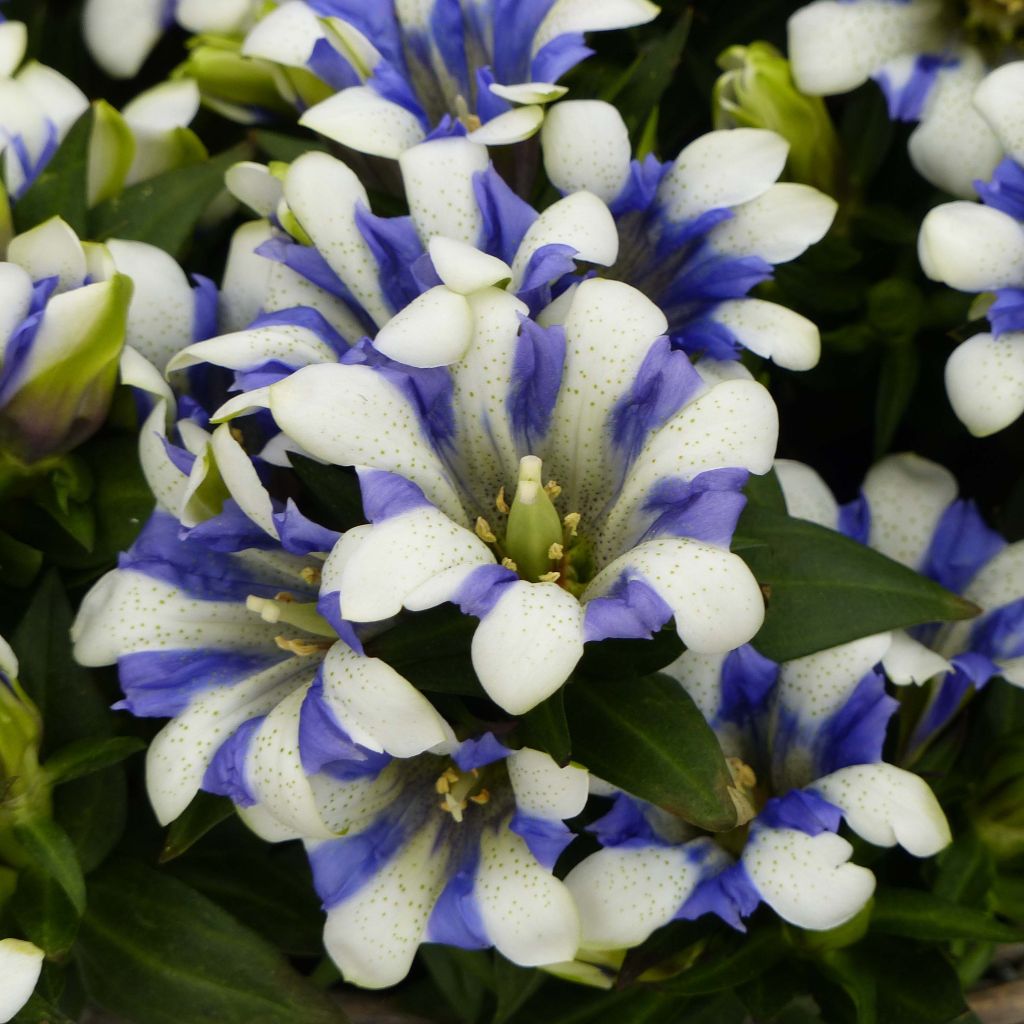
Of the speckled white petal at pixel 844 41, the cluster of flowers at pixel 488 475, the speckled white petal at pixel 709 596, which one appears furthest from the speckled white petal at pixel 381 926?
the speckled white petal at pixel 844 41

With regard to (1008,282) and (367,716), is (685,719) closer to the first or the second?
(367,716)

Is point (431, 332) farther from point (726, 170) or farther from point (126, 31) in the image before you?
point (126, 31)

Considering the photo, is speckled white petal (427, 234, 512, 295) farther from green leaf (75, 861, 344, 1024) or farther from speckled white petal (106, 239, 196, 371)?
green leaf (75, 861, 344, 1024)

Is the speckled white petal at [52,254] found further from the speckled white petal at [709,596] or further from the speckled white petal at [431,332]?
the speckled white petal at [709,596]

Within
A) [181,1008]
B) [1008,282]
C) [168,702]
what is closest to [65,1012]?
[181,1008]

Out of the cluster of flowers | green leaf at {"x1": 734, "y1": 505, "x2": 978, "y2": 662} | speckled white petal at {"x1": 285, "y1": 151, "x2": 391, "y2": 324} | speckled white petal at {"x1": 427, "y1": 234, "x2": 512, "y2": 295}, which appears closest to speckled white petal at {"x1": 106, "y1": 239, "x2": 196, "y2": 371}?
the cluster of flowers

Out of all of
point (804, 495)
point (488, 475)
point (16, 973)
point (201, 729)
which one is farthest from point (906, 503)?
point (16, 973)

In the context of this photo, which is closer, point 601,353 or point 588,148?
point 601,353
